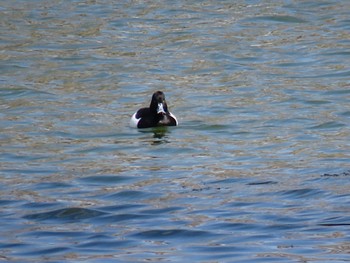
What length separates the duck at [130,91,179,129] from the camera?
15336mm

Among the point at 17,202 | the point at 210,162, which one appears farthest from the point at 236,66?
the point at 17,202

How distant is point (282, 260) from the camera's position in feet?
23.2

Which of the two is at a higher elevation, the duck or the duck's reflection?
the duck

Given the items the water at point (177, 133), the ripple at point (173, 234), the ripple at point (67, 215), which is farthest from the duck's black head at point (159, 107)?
the ripple at point (173, 234)

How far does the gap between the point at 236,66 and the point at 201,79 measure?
3.48 feet

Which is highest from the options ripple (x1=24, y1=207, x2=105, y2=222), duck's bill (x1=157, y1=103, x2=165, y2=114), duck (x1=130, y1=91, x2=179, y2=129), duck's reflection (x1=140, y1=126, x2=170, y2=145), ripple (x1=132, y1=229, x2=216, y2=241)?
duck's bill (x1=157, y1=103, x2=165, y2=114)

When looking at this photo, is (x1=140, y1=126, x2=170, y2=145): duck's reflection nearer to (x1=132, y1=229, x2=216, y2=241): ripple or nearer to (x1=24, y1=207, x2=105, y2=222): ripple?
(x1=24, y1=207, x2=105, y2=222): ripple

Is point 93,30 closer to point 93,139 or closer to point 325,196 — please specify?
point 93,139

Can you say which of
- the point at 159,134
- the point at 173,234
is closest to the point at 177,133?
the point at 159,134

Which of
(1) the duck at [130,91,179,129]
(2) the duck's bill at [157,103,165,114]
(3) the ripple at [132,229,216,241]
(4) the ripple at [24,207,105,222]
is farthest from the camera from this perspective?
(2) the duck's bill at [157,103,165,114]

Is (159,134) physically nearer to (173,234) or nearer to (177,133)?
(177,133)

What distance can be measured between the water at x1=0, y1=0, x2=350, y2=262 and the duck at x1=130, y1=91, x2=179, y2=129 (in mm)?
194

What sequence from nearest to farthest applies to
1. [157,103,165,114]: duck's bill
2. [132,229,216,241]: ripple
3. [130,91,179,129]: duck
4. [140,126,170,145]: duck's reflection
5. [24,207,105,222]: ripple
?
1. [132,229,216,241]: ripple
2. [24,207,105,222]: ripple
3. [140,126,170,145]: duck's reflection
4. [130,91,179,129]: duck
5. [157,103,165,114]: duck's bill

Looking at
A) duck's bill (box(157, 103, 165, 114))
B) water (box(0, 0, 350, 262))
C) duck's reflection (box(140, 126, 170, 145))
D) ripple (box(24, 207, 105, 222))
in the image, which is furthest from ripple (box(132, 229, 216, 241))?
duck's bill (box(157, 103, 165, 114))
